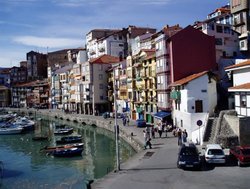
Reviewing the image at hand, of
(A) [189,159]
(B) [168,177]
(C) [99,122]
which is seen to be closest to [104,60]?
(C) [99,122]

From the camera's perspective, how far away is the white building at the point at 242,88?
135 ft

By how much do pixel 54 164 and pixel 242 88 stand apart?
25737 millimetres

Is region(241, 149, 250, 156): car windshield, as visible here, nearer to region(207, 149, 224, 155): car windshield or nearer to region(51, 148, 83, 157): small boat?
region(207, 149, 224, 155): car windshield

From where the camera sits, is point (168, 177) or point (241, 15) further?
point (241, 15)

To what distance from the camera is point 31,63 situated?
19988 cm

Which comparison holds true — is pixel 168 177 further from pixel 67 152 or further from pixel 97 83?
pixel 97 83

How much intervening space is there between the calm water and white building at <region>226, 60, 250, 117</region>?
54.4 feet

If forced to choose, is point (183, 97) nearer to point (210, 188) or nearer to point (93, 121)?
point (210, 188)

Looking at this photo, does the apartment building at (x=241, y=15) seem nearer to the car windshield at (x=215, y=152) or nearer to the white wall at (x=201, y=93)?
the white wall at (x=201, y=93)

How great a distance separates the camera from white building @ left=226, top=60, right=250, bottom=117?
41.2 metres

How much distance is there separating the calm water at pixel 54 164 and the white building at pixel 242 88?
54.4ft

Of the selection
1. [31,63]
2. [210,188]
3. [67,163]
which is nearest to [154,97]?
[67,163]

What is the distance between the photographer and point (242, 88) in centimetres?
4125

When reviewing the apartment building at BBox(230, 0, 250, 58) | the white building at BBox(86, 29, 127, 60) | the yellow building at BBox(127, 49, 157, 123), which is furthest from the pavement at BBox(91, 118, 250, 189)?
the white building at BBox(86, 29, 127, 60)
